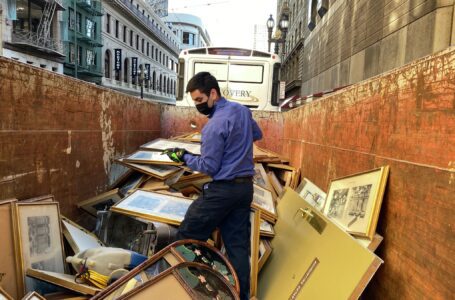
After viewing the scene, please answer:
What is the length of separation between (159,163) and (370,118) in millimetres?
2992

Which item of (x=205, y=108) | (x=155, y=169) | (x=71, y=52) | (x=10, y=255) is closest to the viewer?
(x=10, y=255)

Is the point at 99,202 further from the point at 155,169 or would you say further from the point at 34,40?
the point at 34,40

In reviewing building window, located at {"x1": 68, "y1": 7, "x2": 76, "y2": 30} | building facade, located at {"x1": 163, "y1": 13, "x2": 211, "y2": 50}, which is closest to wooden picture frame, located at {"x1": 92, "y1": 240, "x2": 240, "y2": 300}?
building window, located at {"x1": 68, "y1": 7, "x2": 76, "y2": 30}

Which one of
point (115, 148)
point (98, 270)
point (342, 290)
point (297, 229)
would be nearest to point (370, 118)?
point (297, 229)

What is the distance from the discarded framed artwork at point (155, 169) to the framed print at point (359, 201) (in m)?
2.25

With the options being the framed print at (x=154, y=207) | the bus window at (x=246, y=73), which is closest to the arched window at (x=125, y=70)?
the bus window at (x=246, y=73)

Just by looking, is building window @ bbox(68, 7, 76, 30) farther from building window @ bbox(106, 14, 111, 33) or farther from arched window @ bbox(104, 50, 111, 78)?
building window @ bbox(106, 14, 111, 33)

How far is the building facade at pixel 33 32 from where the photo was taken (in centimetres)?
2623

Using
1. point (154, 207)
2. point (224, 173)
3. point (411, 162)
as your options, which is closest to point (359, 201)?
point (411, 162)

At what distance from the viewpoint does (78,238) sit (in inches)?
141

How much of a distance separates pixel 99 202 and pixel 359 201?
322 cm

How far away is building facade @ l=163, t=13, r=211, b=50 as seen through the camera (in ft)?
289

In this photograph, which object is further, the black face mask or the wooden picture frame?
the black face mask

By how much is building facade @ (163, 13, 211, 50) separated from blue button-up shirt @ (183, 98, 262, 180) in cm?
8691
